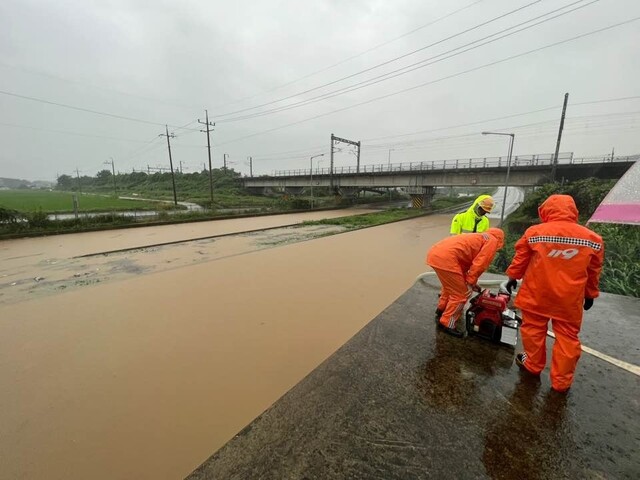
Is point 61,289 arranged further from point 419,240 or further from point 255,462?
point 419,240

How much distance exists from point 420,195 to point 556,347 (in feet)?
116

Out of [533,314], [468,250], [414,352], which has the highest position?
[468,250]

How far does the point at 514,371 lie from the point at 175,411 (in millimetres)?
3478

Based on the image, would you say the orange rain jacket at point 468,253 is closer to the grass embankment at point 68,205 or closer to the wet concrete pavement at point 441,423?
the wet concrete pavement at point 441,423

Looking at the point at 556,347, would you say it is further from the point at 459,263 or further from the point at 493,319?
the point at 459,263

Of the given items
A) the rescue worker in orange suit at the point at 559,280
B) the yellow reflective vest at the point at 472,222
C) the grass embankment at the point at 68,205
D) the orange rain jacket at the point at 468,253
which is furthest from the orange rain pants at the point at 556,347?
the grass embankment at the point at 68,205

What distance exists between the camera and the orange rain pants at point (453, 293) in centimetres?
319

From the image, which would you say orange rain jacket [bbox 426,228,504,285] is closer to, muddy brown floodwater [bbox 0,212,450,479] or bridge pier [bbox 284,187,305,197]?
muddy brown floodwater [bbox 0,212,450,479]

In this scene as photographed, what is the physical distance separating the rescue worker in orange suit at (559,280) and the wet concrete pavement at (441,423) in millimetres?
349

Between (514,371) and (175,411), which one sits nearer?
(514,371)

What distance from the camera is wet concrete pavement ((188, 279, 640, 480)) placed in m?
1.72

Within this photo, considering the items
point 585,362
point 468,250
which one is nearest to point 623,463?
point 585,362

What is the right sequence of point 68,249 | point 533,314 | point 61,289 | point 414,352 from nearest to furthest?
point 533,314 < point 414,352 < point 61,289 < point 68,249

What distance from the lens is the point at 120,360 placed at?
406 cm
